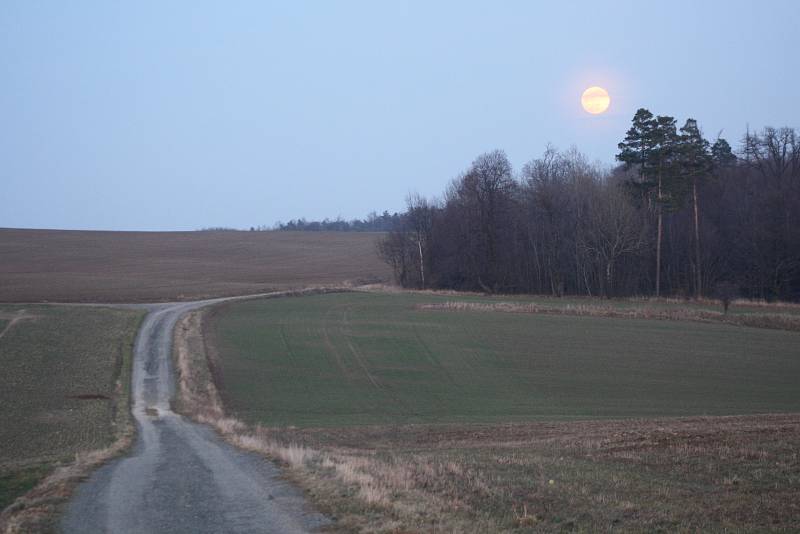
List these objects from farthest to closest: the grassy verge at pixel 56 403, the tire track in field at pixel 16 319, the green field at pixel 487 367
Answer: the tire track in field at pixel 16 319 → the green field at pixel 487 367 → the grassy verge at pixel 56 403

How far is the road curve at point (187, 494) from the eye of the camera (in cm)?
896

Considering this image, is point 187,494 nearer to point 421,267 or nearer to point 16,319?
Answer: point 16,319

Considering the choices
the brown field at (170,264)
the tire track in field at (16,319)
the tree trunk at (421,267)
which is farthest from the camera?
the tree trunk at (421,267)

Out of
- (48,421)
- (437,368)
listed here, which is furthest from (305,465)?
(437,368)

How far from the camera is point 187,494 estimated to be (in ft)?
35.8

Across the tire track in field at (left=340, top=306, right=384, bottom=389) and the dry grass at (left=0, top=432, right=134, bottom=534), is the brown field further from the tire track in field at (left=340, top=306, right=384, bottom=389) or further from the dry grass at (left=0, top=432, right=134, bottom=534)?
the dry grass at (left=0, top=432, right=134, bottom=534)

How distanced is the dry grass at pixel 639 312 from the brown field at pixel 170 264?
26581 millimetres

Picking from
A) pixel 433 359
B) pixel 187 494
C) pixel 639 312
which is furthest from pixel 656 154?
pixel 187 494

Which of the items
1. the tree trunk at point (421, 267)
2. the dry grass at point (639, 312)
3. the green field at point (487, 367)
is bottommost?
the green field at point (487, 367)

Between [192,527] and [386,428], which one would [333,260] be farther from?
[192,527]

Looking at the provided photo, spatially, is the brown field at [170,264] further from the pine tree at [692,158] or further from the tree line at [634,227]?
the pine tree at [692,158]

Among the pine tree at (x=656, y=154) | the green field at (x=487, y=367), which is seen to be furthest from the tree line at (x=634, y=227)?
the green field at (x=487, y=367)

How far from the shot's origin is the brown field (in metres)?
73.0

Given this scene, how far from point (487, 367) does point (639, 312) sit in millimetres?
20053
